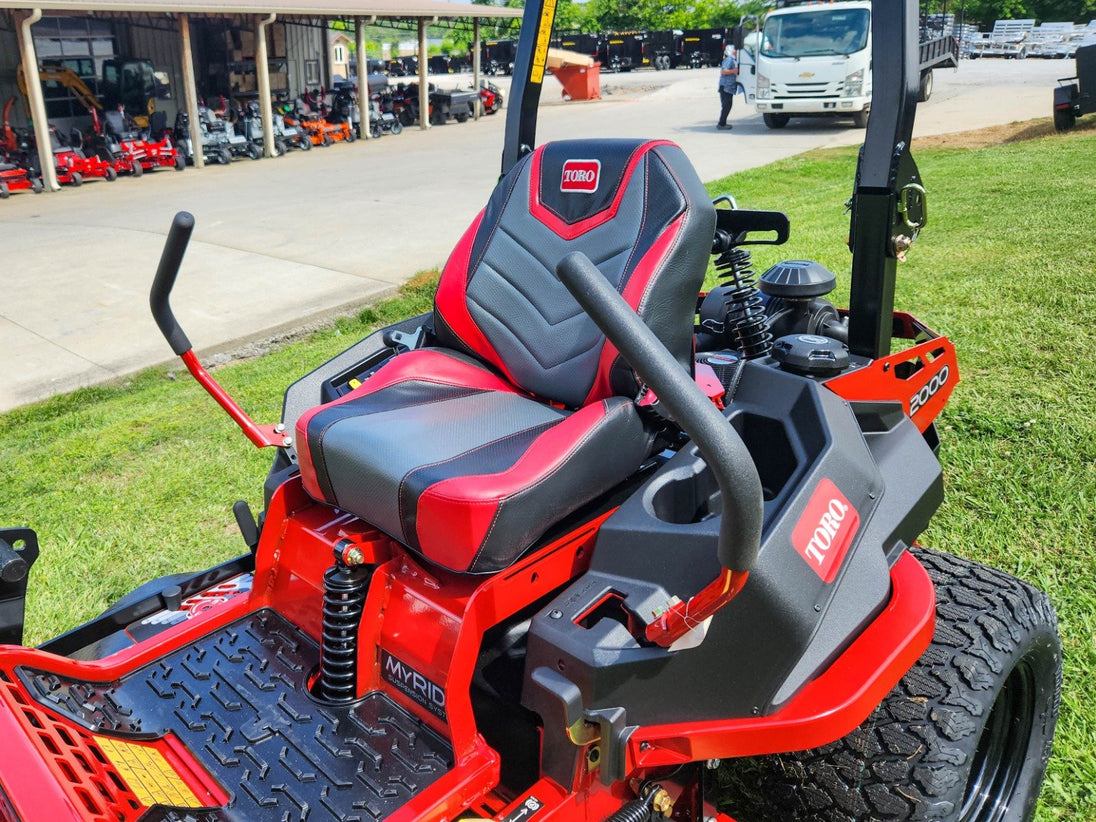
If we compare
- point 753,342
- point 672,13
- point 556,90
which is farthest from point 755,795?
point 672,13

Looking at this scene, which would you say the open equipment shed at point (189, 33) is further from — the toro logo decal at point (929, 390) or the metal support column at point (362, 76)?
the toro logo decal at point (929, 390)

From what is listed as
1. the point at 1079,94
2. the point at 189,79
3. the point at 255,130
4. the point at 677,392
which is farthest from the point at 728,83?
the point at 677,392

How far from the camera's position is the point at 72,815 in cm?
150

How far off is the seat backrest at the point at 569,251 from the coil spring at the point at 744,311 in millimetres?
312

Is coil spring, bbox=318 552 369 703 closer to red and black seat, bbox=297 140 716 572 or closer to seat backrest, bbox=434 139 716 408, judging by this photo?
red and black seat, bbox=297 140 716 572

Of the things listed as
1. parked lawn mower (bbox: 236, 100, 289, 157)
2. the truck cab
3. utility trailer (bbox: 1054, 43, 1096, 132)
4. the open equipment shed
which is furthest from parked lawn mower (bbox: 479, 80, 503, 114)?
utility trailer (bbox: 1054, 43, 1096, 132)

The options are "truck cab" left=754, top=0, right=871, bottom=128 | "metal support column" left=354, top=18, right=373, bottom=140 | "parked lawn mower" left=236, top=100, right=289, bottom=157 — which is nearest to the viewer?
"truck cab" left=754, top=0, right=871, bottom=128

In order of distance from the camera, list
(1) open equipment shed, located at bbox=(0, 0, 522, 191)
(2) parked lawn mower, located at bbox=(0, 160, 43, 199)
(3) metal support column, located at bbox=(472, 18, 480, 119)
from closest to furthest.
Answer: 1. (2) parked lawn mower, located at bbox=(0, 160, 43, 199)
2. (1) open equipment shed, located at bbox=(0, 0, 522, 191)
3. (3) metal support column, located at bbox=(472, 18, 480, 119)

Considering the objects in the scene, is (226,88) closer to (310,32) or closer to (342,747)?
(310,32)

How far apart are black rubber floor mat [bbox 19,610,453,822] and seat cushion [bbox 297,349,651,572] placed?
0.38 m

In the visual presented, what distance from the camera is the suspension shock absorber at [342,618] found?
6.18 ft

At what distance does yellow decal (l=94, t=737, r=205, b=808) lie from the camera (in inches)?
66.5

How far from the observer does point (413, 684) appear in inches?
73.6

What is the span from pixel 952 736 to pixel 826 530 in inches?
17.7
